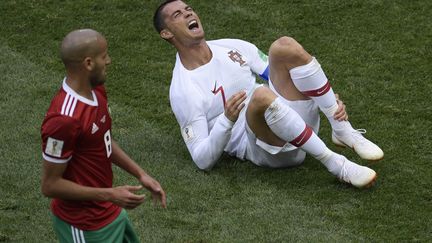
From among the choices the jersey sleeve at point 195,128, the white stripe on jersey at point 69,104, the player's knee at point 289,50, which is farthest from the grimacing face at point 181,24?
the white stripe on jersey at point 69,104

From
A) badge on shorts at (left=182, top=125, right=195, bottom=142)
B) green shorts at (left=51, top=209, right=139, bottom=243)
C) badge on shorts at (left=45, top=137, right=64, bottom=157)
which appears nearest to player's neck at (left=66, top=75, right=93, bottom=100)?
badge on shorts at (left=45, top=137, right=64, bottom=157)

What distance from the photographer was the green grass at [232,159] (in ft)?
18.6

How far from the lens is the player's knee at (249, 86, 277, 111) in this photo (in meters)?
5.92

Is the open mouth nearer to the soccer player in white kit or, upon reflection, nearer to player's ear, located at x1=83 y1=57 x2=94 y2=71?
the soccer player in white kit

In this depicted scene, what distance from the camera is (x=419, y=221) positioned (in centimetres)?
557

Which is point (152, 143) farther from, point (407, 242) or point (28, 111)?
point (407, 242)

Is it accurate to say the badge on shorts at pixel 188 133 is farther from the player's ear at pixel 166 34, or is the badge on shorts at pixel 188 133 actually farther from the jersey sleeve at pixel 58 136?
the jersey sleeve at pixel 58 136

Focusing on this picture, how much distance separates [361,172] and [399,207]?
→ 33 cm

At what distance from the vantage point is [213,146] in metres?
6.11

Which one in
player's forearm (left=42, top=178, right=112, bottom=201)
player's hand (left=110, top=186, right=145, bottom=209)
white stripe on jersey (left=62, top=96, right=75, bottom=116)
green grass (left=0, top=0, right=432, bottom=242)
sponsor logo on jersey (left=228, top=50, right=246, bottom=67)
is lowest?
green grass (left=0, top=0, right=432, bottom=242)

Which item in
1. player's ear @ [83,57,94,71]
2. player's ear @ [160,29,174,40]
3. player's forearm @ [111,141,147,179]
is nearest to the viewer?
player's ear @ [83,57,94,71]

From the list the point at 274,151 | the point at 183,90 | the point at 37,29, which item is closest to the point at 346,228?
the point at 274,151

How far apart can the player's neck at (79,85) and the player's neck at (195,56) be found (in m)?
2.24

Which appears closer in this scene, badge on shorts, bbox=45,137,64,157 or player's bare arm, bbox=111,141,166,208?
badge on shorts, bbox=45,137,64,157
